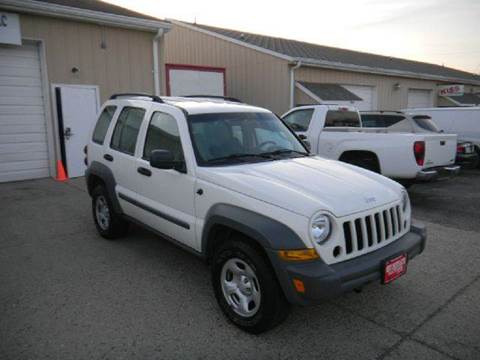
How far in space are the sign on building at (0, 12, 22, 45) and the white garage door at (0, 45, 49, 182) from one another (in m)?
0.43

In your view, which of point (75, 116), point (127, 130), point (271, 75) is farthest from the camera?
point (271, 75)

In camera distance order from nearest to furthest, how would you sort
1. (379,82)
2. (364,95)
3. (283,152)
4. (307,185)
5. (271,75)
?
(307,185)
(283,152)
(271,75)
(364,95)
(379,82)

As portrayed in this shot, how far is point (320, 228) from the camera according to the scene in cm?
285

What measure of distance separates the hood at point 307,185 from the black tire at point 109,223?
2079 mm

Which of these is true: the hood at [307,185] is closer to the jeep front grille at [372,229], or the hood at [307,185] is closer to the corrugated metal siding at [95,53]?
the jeep front grille at [372,229]

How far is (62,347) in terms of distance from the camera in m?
2.99

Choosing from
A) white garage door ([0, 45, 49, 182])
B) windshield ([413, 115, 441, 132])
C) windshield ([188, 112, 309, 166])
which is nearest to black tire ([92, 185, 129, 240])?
windshield ([188, 112, 309, 166])

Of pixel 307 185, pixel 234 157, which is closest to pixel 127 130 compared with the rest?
pixel 234 157

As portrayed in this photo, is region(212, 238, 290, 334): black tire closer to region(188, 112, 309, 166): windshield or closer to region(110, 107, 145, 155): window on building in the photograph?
region(188, 112, 309, 166): windshield

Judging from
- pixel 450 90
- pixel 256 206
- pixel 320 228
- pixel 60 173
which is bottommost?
pixel 60 173

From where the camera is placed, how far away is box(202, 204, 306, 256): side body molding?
278cm

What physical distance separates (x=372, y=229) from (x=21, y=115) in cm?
887

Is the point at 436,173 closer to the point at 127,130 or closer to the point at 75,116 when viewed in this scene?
the point at 127,130

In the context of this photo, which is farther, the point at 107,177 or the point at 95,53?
the point at 95,53
